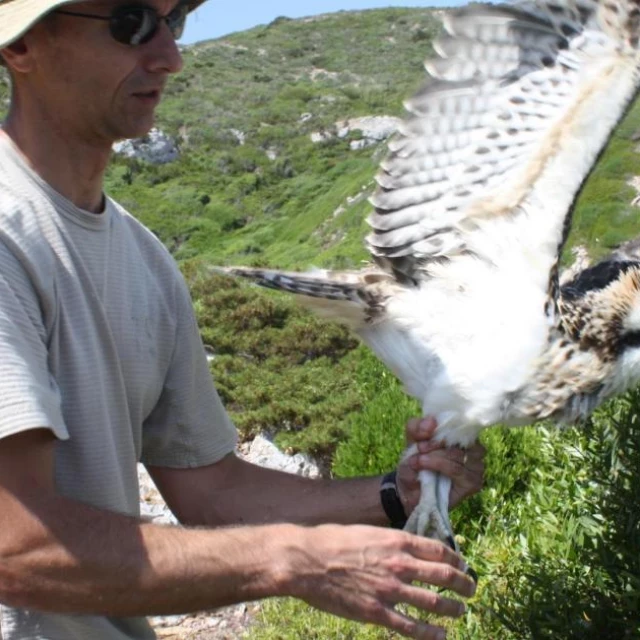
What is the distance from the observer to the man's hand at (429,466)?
294cm

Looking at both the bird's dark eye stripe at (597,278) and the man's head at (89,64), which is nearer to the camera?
the man's head at (89,64)

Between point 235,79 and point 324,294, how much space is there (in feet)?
143

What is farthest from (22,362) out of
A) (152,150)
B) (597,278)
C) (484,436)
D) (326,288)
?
(152,150)

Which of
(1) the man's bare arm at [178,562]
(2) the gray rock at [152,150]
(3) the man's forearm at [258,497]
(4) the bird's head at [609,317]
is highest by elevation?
(1) the man's bare arm at [178,562]

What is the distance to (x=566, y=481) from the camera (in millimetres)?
4695

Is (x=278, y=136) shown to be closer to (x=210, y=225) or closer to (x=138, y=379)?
(x=210, y=225)

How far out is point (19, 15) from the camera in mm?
2139

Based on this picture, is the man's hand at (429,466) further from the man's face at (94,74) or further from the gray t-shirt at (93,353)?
the man's face at (94,74)

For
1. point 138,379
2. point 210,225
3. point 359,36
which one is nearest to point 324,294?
point 138,379

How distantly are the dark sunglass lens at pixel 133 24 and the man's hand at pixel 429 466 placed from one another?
4.72 feet

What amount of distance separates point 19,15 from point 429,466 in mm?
1705

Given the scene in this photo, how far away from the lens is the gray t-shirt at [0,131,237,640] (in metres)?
2.02

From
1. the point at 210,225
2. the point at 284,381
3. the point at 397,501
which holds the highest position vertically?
the point at 397,501

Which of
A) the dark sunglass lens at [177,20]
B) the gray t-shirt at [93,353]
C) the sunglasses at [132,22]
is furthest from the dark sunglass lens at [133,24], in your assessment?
the gray t-shirt at [93,353]
